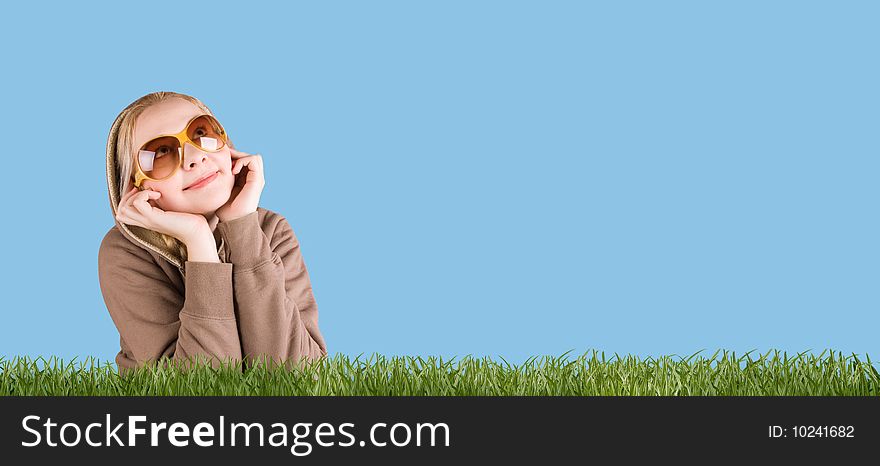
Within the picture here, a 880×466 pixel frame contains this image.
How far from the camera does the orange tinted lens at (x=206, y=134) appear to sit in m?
4.11

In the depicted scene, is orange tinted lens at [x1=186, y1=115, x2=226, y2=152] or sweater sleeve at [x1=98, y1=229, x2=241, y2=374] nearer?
sweater sleeve at [x1=98, y1=229, x2=241, y2=374]

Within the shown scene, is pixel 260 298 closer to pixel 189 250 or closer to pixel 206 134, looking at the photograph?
pixel 189 250

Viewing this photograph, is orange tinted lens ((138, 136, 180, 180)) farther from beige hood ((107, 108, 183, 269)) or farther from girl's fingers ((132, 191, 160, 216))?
beige hood ((107, 108, 183, 269))

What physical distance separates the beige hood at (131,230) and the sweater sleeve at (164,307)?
75 millimetres

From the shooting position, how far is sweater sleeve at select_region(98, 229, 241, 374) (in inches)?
158

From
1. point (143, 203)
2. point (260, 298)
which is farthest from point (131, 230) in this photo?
point (260, 298)

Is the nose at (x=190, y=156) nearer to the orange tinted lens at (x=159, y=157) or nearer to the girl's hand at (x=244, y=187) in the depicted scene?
the orange tinted lens at (x=159, y=157)
